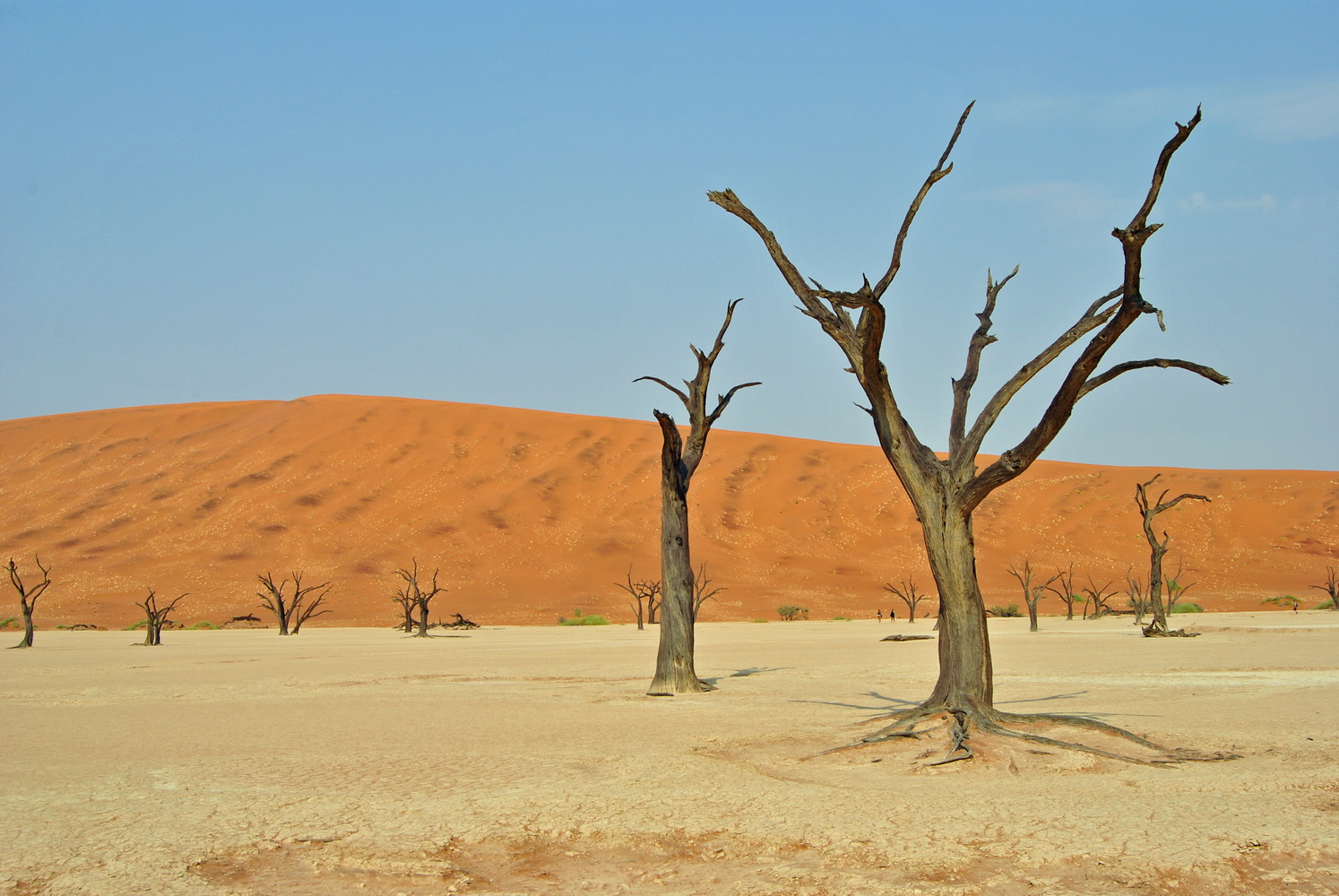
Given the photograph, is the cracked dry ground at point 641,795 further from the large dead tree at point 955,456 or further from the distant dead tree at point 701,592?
the distant dead tree at point 701,592

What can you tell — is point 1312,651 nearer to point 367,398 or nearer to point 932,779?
point 932,779

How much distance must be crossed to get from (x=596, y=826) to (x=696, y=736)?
377 cm

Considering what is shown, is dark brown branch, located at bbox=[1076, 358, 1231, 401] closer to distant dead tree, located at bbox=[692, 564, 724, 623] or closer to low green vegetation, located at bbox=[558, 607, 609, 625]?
distant dead tree, located at bbox=[692, 564, 724, 623]

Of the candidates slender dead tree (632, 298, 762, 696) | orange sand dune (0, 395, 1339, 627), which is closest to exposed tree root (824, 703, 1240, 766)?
slender dead tree (632, 298, 762, 696)

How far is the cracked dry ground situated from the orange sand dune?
99.1 feet

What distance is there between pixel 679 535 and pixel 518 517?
45.9m

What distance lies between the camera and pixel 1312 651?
64.6ft

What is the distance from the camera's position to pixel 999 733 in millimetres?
8703

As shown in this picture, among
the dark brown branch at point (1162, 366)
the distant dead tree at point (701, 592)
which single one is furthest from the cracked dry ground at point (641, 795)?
the distant dead tree at point (701, 592)

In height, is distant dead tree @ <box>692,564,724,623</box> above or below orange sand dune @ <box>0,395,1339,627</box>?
below

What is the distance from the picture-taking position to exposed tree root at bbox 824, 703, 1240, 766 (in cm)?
832

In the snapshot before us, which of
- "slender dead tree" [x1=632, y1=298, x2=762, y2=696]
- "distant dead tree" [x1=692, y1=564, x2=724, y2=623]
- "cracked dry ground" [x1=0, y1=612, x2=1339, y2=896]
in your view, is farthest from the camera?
"distant dead tree" [x1=692, y1=564, x2=724, y2=623]

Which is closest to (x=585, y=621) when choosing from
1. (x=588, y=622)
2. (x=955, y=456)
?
(x=588, y=622)

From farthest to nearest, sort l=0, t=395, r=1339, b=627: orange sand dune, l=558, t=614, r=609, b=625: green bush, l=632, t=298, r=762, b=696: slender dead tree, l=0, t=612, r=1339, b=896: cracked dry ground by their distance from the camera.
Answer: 1. l=0, t=395, r=1339, b=627: orange sand dune
2. l=558, t=614, r=609, b=625: green bush
3. l=632, t=298, r=762, b=696: slender dead tree
4. l=0, t=612, r=1339, b=896: cracked dry ground
